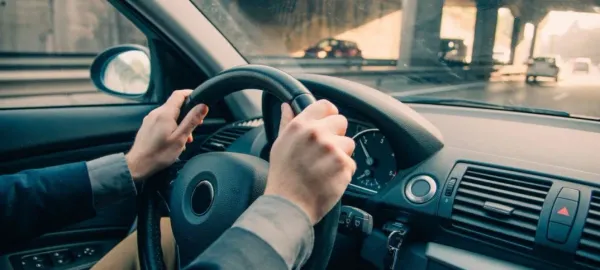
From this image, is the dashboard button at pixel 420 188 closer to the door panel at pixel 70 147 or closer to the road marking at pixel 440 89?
the road marking at pixel 440 89

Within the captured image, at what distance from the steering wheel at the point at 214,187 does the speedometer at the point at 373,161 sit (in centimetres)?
68

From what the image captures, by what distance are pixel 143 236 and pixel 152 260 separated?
Result: 0.11m

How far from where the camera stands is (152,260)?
141cm

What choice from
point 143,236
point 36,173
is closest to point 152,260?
point 143,236

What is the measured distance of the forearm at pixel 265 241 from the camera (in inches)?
36.7

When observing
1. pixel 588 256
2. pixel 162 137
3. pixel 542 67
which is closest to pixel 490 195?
pixel 588 256

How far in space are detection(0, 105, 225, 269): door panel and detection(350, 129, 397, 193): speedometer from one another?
102 cm

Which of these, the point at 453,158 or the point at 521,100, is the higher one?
the point at 521,100

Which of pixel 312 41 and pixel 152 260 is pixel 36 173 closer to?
pixel 152 260

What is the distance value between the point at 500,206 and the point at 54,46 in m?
4.49

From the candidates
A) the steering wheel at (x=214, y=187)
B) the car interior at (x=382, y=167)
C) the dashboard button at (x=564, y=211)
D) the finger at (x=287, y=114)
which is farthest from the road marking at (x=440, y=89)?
the finger at (x=287, y=114)

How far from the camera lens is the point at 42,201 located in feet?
5.24

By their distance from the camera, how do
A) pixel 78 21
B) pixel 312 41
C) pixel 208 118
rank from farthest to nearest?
pixel 312 41 → pixel 78 21 → pixel 208 118

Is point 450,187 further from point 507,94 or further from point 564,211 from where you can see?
point 507,94
